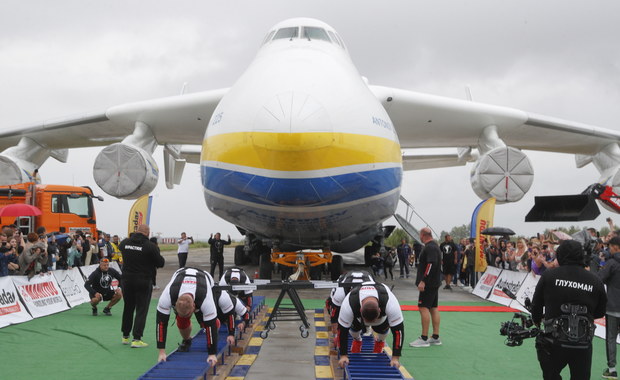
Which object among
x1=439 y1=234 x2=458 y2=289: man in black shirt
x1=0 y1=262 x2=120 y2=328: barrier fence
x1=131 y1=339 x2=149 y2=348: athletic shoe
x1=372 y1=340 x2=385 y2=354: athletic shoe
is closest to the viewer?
x1=372 y1=340 x2=385 y2=354: athletic shoe

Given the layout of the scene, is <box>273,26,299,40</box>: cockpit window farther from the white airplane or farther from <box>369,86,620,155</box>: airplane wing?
<box>369,86,620,155</box>: airplane wing

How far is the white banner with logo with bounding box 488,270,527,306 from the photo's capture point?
11297 mm

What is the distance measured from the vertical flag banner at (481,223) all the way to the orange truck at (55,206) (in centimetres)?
1160

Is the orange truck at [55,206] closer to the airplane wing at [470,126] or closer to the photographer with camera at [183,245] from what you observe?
the photographer with camera at [183,245]

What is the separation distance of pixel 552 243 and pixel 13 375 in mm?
9818

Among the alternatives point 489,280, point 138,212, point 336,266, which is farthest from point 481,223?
point 138,212

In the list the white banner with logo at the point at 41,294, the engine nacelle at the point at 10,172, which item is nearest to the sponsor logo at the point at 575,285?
the white banner with logo at the point at 41,294

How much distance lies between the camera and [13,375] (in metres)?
5.43

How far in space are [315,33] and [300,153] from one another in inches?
164

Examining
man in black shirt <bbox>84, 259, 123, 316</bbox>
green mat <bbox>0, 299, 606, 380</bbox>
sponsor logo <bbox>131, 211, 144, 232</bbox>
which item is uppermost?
sponsor logo <bbox>131, 211, 144, 232</bbox>

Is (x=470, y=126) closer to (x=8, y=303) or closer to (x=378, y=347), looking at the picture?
(x=378, y=347)

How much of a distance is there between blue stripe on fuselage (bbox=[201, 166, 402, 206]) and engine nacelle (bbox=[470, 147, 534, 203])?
393cm

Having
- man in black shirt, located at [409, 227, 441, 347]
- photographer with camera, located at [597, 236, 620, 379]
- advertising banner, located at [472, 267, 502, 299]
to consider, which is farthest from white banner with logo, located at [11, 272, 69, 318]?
advertising banner, located at [472, 267, 502, 299]

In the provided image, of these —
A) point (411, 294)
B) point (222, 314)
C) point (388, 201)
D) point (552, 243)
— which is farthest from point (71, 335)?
point (552, 243)
